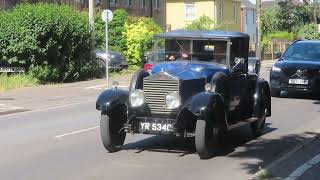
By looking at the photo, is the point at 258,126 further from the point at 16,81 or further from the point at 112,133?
the point at 16,81

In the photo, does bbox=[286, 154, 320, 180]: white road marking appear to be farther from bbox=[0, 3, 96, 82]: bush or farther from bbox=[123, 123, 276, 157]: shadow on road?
bbox=[0, 3, 96, 82]: bush

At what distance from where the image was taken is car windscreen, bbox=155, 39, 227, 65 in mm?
10656

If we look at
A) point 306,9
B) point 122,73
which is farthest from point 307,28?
point 122,73

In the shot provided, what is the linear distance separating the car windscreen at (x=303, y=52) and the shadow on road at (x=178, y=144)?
773cm

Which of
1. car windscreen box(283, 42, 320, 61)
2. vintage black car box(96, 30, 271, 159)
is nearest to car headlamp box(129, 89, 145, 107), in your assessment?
vintage black car box(96, 30, 271, 159)

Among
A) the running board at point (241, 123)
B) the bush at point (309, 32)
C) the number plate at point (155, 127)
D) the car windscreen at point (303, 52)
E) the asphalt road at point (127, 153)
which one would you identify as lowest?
the asphalt road at point (127, 153)

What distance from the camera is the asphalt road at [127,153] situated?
8406mm

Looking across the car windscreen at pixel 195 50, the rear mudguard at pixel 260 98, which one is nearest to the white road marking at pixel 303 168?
the rear mudguard at pixel 260 98

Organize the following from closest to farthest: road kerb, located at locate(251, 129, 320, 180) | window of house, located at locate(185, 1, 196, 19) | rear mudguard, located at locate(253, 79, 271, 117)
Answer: road kerb, located at locate(251, 129, 320, 180), rear mudguard, located at locate(253, 79, 271, 117), window of house, located at locate(185, 1, 196, 19)

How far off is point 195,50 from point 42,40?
47.2 feet

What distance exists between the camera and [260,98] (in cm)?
1133

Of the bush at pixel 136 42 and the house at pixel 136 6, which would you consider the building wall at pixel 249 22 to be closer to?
the house at pixel 136 6

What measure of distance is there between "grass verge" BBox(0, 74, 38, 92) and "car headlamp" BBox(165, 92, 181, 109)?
1391 centimetres

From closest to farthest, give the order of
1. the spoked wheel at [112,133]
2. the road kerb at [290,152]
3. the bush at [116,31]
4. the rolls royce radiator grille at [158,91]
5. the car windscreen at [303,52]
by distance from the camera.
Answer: the road kerb at [290,152] → the rolls royce radiator grille at [158,91] → the spoked wheel at [112,133] → the car windscreen at [303,52] → the bush at [116,31]
